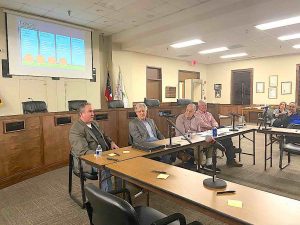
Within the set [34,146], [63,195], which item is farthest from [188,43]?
[63,195]

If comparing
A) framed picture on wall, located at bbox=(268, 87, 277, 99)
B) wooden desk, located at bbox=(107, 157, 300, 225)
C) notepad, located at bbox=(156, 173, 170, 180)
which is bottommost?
wooden desk, located at bbox=(107, 157, 300, 225)

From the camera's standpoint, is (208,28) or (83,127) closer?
(83,127)

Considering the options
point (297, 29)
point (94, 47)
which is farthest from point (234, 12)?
point (94, 47)

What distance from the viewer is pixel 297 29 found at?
5.61m

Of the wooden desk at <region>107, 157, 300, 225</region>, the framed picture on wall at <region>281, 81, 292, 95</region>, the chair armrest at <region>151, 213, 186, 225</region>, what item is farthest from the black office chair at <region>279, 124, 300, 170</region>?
the framed picture on wall at <region>281, 81, 292, 95</region>

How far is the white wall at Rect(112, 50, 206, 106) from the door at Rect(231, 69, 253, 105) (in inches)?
59.9

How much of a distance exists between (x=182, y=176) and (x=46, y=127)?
284 cm

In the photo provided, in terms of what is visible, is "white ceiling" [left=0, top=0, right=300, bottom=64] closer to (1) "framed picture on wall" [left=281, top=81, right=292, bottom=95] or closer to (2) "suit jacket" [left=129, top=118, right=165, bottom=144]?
(1) "framed picture on wall" [left=281, top=81, right=292, bottom=95]

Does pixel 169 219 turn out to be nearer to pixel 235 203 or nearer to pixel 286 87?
pixel 235 203

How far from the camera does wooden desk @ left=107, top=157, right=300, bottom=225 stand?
3.95 ft

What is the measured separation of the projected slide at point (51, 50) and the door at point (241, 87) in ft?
23.3

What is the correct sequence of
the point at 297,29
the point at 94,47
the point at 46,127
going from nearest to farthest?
the point at 46,127
the point at 297,29
the point at 94,47

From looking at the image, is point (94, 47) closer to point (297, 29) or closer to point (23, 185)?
point (23, 185)

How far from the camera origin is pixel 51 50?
216 inches
